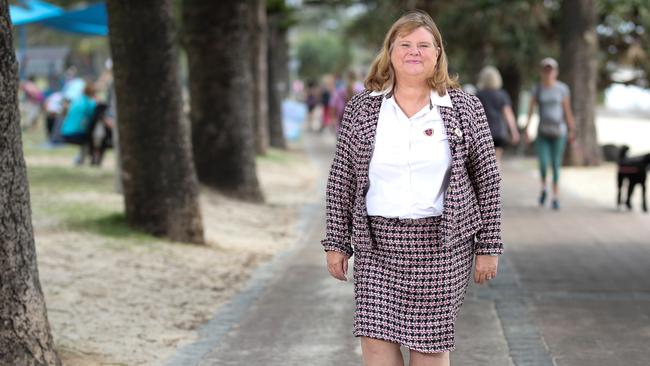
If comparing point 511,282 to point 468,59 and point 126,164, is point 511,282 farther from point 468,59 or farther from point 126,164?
point 468,59

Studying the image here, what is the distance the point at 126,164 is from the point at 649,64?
58.3 ft

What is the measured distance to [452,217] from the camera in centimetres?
460

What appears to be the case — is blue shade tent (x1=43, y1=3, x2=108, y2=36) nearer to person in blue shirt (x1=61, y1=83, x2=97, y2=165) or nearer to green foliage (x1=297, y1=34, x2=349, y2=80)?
person in blue shirt (x1=61, y1=83, x2=97, y2=165)

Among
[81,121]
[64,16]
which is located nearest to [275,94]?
[64,16]

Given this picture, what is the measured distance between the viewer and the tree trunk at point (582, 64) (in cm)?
2348

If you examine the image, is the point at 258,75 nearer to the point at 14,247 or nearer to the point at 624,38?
the point at 624,38

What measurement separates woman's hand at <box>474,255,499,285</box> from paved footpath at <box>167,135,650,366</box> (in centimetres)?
194

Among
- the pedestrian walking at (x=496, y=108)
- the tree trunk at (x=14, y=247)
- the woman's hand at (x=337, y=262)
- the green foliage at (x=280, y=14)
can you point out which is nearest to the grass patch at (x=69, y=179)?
the pedestrian walking at (x=496, y=108)

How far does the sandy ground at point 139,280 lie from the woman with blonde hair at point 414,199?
2.54 meters

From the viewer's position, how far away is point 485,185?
474 cm

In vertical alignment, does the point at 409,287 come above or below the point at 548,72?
below

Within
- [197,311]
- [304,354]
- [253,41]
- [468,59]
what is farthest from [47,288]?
[468,59]

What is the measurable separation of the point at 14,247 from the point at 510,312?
Result: 3660 mm

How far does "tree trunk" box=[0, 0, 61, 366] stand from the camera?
Answer: 18.8 feet
